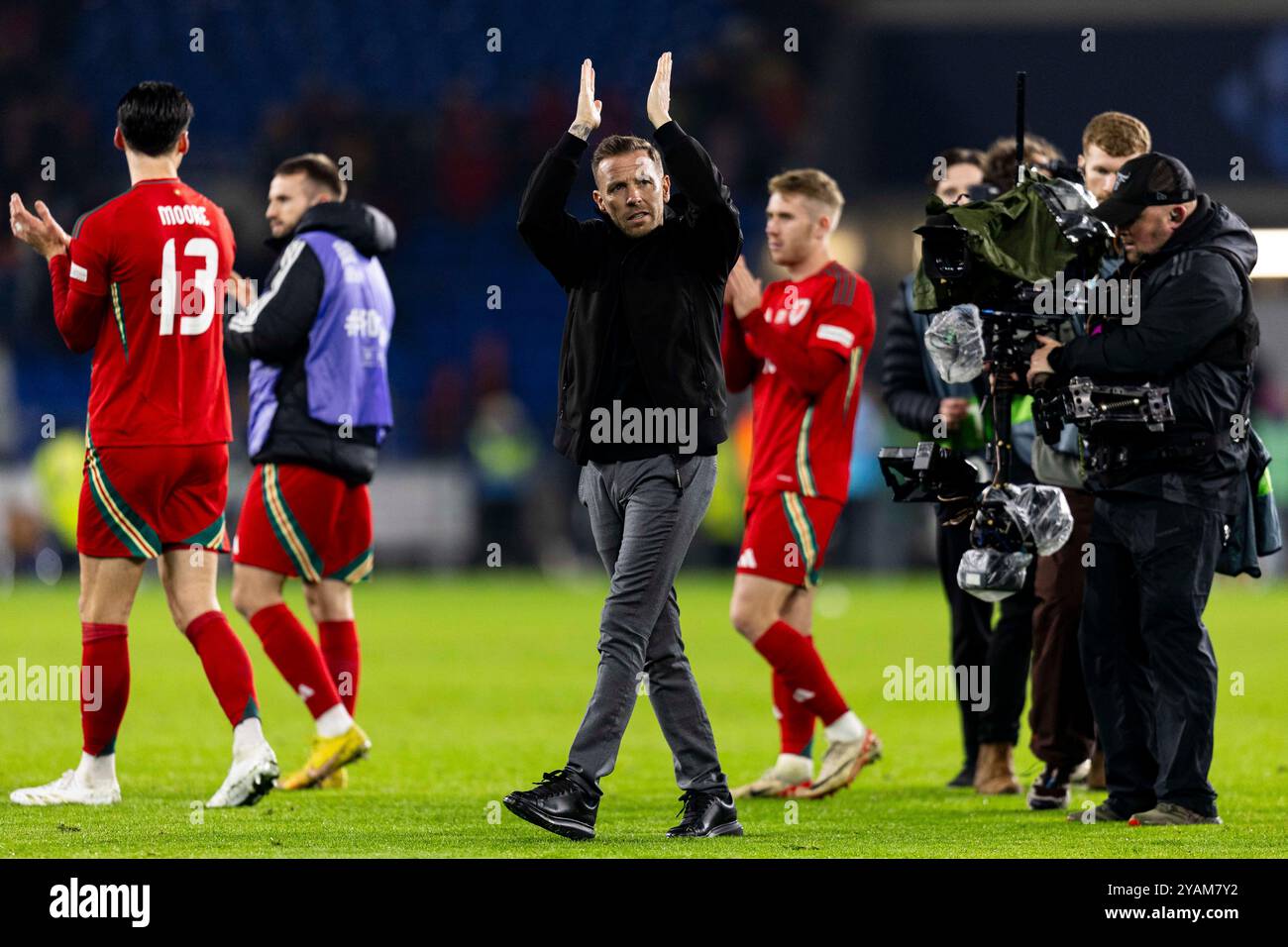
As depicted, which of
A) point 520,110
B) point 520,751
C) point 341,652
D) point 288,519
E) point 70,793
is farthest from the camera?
point 520,110

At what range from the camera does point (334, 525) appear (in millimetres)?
8086

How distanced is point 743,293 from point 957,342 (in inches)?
59.1

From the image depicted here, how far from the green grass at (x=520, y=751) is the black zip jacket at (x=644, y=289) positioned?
1376mm

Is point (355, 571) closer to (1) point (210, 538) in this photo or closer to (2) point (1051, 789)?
(1) point (210, 538)

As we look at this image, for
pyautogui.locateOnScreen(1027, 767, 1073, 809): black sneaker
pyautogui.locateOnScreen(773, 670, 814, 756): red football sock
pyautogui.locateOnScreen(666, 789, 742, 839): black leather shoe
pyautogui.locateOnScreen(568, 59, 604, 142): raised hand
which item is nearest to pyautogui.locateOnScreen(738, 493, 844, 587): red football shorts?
pyautogui.locateOnScreen(773, 670, 814, 756): red football sock

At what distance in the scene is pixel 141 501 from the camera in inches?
276

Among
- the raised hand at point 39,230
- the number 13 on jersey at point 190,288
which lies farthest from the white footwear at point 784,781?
the raised hand at point 39,230

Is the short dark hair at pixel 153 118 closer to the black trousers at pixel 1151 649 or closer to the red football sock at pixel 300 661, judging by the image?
the red football sock at pixel 300 661

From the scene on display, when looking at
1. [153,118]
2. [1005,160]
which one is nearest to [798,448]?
[1005,160]

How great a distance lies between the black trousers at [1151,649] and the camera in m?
6.62

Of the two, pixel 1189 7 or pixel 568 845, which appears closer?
pixel 568 845
